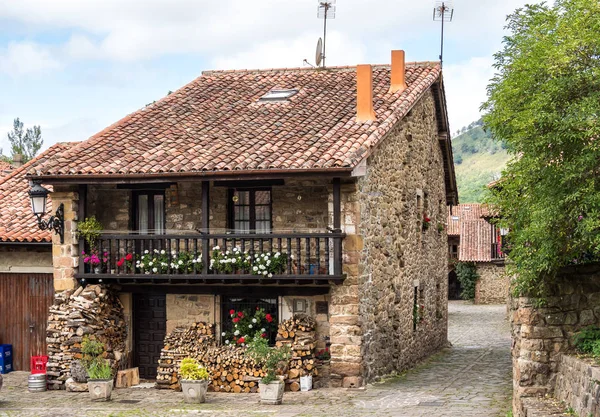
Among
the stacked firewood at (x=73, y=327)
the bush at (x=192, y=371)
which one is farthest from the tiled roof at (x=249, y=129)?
the bush at (x=192, y=371)

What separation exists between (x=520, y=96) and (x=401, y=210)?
26.4ft

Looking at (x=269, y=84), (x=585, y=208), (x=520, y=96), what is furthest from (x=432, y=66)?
(x=585, y=208)

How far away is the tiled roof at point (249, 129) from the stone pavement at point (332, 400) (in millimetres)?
4187

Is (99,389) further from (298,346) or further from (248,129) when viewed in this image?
(248,129)

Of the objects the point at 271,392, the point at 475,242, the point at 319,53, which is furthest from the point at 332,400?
the point at 475,242

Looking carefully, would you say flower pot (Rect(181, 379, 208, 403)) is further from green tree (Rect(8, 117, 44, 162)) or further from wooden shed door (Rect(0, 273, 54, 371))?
green tree (Rect(8, 117, 44, 162))

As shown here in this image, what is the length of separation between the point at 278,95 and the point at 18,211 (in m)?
6.71

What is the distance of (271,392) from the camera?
49.1 ft

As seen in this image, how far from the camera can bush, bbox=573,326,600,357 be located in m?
11.0

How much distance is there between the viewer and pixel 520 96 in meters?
11.9

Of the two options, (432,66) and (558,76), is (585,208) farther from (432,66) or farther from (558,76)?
(432,66)

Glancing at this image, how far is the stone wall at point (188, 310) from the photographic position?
17.5m

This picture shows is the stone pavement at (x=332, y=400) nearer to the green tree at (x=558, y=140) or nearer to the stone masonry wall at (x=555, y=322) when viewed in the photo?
the stone masonry wall at (x=555, y=322)

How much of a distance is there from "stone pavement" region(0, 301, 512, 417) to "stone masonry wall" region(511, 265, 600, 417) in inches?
79.4
